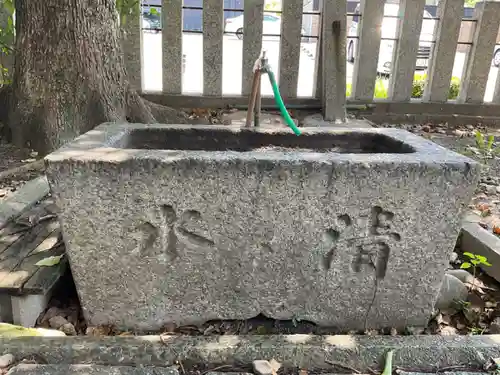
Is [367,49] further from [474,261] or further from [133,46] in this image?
[474,261]

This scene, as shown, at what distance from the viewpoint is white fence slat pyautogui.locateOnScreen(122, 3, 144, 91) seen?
452 cm

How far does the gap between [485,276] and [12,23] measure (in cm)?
439

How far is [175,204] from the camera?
5.56ft

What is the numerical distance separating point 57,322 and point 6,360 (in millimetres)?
343

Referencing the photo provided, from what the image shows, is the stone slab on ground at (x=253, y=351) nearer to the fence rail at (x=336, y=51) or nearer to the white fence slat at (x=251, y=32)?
the fence rail at (x=336, y=51)

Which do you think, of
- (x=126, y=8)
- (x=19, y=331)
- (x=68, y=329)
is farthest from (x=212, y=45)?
(x=19, y=331)

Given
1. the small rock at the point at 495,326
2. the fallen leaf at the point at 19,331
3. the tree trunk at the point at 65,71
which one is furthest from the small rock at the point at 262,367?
the tree trunk at the point at 65,71

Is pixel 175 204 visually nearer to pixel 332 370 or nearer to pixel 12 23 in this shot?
pixel 332 370

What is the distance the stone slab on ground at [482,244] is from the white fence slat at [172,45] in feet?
10.9

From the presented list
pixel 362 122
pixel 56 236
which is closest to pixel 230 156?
pixel 56 236

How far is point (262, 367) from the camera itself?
1.65m

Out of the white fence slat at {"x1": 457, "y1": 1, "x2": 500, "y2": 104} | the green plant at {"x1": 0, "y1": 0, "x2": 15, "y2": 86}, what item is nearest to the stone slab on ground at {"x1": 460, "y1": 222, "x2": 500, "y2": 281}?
the white fence slat at {"x1": 457, "y1": 1, "x2": 500, "y2": 104}

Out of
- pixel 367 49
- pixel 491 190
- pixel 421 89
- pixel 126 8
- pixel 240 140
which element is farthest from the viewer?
pixel 421 89

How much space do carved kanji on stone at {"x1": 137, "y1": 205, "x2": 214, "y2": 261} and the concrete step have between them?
1.40 feet
